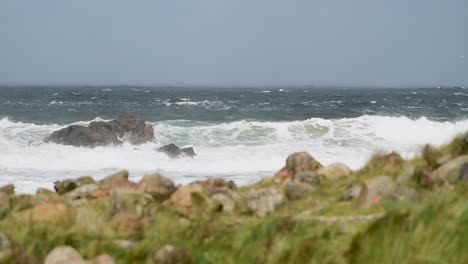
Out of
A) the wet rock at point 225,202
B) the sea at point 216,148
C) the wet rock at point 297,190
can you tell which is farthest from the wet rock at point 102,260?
the sea at point 216,148

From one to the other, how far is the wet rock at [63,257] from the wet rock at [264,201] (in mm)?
1943

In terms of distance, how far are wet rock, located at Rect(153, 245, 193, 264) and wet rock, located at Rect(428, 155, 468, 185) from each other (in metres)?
2.54

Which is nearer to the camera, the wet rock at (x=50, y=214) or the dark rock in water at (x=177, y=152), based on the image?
the wet rock at (x=50, y=214)

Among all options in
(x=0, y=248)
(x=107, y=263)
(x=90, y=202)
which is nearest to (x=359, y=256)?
(x=107, y=263)

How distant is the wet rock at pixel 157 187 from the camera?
18.0ft

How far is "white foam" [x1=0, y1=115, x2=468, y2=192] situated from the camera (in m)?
15.1

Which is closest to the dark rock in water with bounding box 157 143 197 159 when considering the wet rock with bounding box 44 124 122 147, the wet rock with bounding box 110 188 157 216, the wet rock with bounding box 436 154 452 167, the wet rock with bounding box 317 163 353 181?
the wet rock with bounding box 44 124 122 147

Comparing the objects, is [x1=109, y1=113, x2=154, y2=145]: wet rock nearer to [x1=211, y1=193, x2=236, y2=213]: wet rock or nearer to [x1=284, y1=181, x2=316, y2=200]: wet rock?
[x1=284, y1=181, x2=316, y2=200]: wet rock

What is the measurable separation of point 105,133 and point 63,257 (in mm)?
19439

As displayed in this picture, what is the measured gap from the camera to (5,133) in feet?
83.6

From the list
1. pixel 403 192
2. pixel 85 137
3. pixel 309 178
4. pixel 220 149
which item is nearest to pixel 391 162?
pixel 309 178

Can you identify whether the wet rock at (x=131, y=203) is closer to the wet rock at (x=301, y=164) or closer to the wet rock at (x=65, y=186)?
the wet rock at (x=65, y=186)

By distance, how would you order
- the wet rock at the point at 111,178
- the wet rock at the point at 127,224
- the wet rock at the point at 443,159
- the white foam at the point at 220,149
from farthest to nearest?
the white foam at the point at 220,149, the wet rock at the point at 111,178, the wet rock at the point at 443,159, the wet rock at the point at 127,224

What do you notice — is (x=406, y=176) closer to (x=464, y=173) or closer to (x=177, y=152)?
(x=464, y=173)
